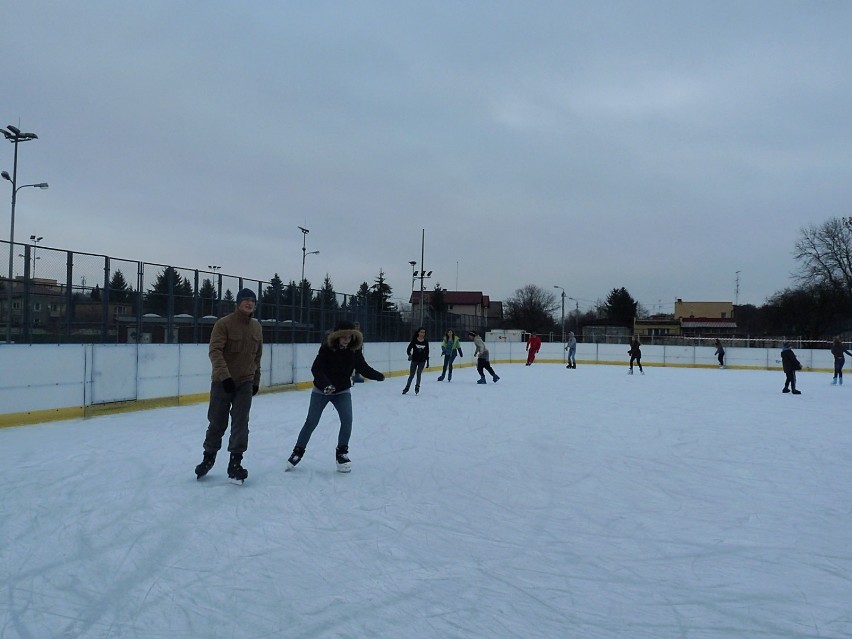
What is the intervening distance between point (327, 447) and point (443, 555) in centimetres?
383

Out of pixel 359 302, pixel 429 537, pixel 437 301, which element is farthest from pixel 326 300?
pixel 437 301

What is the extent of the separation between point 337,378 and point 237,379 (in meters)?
0.94

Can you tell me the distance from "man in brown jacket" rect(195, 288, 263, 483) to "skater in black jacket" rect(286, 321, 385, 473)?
0.65 metres

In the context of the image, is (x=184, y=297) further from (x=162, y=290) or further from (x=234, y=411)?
(x=234, y=411)

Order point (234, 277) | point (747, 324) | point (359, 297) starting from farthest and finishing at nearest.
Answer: point (747, 324)
point (359, 297)
point (234, 277)

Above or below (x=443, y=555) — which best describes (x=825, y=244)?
above

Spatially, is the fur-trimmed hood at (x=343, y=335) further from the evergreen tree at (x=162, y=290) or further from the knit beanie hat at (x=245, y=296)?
the evergreen tree at (x=162, y=290)

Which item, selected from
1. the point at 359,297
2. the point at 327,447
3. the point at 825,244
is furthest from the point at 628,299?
the point at 327,447

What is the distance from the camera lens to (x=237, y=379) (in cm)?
559

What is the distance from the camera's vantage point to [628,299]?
79.4 m

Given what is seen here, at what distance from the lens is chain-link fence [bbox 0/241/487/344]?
9672 millimetres

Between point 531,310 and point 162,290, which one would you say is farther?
point 531,310

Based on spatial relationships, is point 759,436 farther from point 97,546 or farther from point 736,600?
point 97,546

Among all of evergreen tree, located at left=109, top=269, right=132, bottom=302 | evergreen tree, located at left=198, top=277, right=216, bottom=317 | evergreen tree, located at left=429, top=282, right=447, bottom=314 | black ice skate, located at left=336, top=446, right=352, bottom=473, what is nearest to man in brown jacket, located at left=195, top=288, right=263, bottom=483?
black ice skate, located at left=336, top=446, right=352, bottom=473
